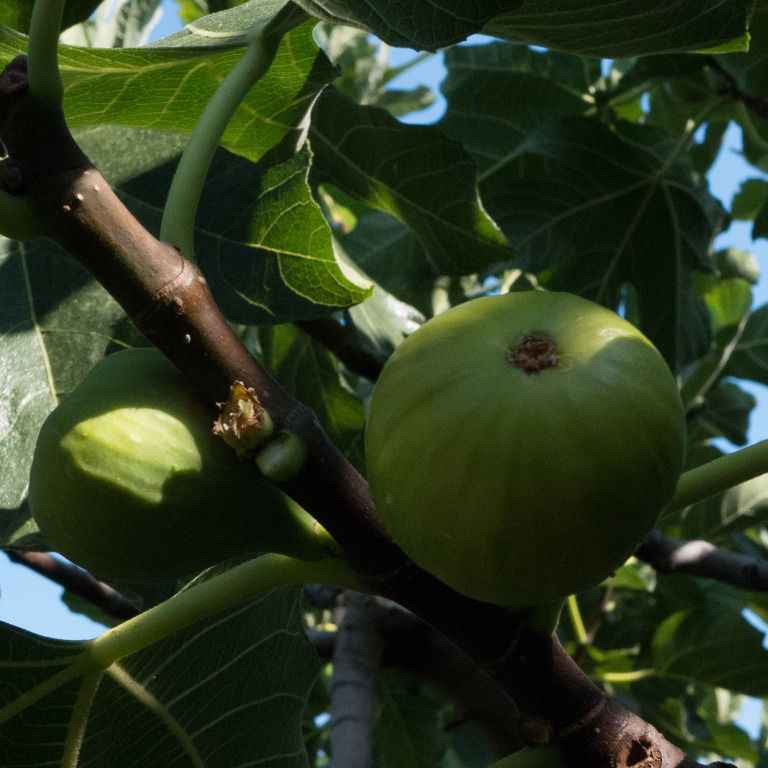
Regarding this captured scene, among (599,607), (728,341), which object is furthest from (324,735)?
(728,341)

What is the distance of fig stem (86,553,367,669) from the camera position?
912 mm

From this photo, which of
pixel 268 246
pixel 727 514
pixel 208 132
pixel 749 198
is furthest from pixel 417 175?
pixel 749 198

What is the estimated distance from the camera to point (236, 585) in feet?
3.00

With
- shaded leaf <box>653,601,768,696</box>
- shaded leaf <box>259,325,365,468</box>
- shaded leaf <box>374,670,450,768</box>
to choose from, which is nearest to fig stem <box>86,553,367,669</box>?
shaded leaf <box>259,325,365,468</box>

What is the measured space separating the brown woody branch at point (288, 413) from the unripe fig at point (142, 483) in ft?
0.14

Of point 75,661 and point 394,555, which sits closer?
point 394,555

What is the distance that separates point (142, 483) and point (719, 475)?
1.66 ft

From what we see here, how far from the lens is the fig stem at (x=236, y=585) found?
912 millimetres

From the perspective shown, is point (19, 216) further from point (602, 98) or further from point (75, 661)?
point (602, 98)

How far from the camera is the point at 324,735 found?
8.95 feet

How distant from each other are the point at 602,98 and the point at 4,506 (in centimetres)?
161

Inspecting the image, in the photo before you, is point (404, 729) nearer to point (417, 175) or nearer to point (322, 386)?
point (322, 386)

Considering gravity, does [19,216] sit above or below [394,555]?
above

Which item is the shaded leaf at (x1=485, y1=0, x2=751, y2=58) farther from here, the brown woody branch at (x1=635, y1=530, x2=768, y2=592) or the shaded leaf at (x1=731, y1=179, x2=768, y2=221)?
the shaded leaf at (x1=731, y1=179, x2=768, y2=221)
